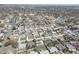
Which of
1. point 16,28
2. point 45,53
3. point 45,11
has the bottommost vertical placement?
point 45,53

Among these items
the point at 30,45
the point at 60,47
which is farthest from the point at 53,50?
the point at 30,45

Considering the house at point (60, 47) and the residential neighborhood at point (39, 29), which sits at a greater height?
the residential neighborhood at point (39, 29)

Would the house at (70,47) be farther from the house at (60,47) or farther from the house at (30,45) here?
the house at (30,45)

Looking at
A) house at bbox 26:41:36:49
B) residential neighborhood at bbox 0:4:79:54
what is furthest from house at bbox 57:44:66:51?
house at bbox 26:41:36:49

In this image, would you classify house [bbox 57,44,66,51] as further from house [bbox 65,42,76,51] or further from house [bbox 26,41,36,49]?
house [bbox 26,41,36,49]

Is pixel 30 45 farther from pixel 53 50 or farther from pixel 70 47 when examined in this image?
pixel 70 47

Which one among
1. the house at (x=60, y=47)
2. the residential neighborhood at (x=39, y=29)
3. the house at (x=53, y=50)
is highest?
the residential neighborhood at (x=39, y=29)

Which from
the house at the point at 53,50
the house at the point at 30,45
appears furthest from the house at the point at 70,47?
the house at the point at 30,45

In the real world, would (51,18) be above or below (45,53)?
above

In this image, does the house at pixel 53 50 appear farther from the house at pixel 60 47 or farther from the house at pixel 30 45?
the house at pixel 30 45

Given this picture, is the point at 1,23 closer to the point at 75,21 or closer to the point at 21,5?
the point at 21,5
